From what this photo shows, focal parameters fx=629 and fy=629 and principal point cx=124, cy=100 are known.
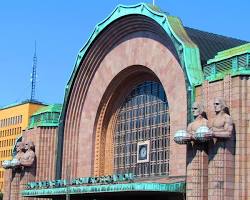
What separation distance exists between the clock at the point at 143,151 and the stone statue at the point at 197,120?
8332 millimetres

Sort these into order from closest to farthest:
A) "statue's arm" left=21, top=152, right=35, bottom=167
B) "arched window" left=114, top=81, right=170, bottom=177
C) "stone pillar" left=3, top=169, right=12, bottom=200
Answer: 1. "arched window" left=114, top=81, right=170, bottom=177
2. "statue's arm" left=21, top=152, right=35, bottom=167
3. "stone pillar" left=3, top=169, right=12, bottom=200

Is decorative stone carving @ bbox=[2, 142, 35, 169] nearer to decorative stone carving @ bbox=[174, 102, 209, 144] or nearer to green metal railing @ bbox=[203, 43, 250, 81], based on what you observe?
green metal railing @ bbox=[203, 43, 250, 81]

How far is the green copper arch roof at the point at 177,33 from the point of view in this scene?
3434 centimetres

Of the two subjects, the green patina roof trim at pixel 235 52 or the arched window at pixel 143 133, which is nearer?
the green patina roof trim at pixel 235 52

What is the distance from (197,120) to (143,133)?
937 centimetres

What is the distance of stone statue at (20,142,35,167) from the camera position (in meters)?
45.5

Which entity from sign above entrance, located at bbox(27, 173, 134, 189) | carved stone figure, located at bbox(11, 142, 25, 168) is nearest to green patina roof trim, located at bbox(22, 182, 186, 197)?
sign above entrance, located at bbox(27, 173, 134, 189)

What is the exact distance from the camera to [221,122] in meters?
30.2

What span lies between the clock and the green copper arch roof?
7.26 m

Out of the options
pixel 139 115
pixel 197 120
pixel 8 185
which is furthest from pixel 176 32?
pixel 8 185

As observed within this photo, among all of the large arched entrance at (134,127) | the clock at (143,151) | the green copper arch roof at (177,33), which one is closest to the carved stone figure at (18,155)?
the large arched entrance at (134,127)

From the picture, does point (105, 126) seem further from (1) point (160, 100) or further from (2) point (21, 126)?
(2) point (21, 126)

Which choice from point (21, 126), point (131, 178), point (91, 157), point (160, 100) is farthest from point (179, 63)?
point (21, 126)

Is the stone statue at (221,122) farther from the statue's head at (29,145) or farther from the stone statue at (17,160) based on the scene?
the statue's head at (29,145)
